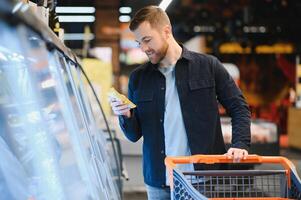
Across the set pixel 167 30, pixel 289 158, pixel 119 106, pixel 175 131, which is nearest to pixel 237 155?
pixel 175 131

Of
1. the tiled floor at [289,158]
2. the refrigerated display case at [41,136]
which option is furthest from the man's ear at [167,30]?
the tiled floor at [289,158]

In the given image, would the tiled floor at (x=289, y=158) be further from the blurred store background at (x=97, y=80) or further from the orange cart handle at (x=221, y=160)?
the orange cart handle at (x=221, y=160)

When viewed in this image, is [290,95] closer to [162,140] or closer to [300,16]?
[300,16]

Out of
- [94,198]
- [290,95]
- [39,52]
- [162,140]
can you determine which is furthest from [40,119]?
[290,95]

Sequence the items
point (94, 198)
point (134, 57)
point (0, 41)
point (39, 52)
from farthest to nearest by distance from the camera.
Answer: point (134, 57), point (94, 198), point (39, 52), point (0, 41)

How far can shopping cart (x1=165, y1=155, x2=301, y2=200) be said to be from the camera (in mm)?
2143

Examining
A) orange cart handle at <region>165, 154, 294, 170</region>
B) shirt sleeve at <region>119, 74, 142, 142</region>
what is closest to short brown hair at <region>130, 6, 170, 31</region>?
shirt sleeve at <region>119, 74, 142, 142</region>

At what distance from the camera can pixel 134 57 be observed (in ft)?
55.7

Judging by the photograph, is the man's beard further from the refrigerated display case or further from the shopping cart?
the refrigerated display case

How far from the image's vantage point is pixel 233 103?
2576 mm

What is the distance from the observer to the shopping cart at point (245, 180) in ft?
7.03

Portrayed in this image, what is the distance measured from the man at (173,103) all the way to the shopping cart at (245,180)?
259mm

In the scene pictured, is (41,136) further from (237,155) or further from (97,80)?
(97,80)

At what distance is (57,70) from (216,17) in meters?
15.1
